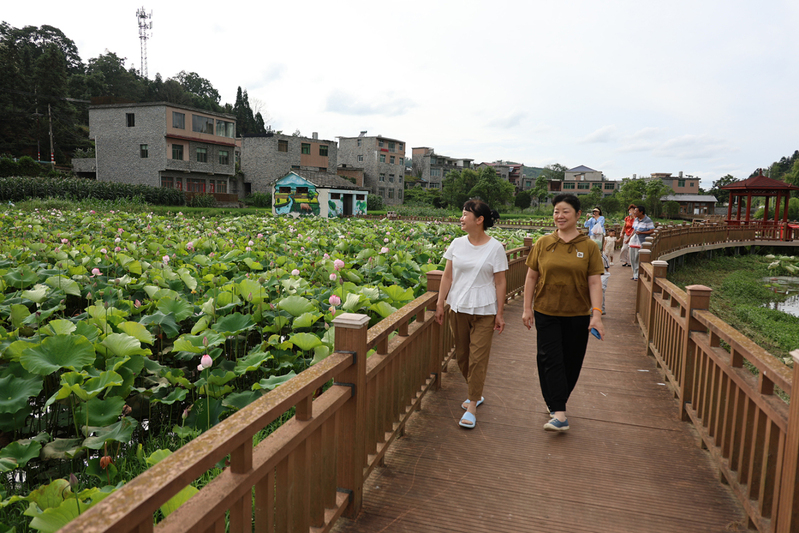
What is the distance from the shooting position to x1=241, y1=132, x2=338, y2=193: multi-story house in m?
42.4

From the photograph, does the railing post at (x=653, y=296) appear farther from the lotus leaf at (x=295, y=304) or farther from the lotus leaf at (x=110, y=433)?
the lotus leaf at (x=110, y=433)

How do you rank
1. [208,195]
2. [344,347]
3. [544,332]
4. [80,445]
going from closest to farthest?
[344,347]
[80,445]
[544,332]
[208,195]

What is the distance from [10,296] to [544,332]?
430 centimetres

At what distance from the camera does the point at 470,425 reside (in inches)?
139

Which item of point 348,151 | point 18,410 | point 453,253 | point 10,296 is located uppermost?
point 348,151

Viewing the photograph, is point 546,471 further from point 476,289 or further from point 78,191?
point 78,191

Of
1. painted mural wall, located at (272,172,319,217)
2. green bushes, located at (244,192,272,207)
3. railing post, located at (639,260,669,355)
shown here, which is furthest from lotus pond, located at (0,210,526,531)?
green bushes, located at (244,192,272,207)

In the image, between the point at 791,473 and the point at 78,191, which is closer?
the point at 791,473

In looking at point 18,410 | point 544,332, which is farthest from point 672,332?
point 18,410

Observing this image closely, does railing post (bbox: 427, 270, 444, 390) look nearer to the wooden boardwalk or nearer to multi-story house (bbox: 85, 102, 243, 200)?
the wooden boardwalk

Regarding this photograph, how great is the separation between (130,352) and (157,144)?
3447 centimetres

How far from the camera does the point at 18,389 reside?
9.27 ft

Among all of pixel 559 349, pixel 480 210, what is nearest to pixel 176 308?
pixel 480 210

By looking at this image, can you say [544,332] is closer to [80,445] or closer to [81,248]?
[80,445]
